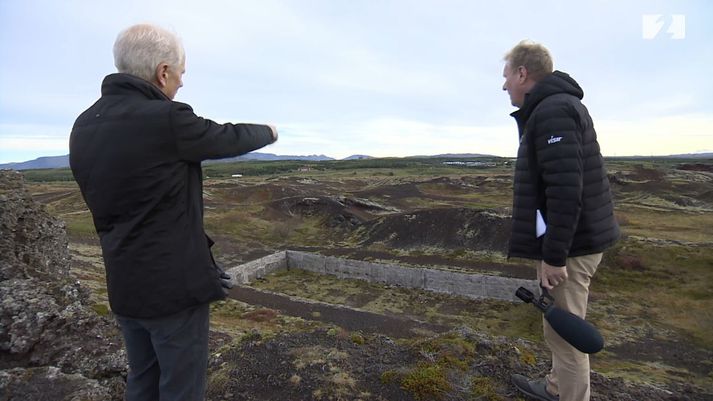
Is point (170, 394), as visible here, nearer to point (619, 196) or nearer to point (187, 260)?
point (187, 260)

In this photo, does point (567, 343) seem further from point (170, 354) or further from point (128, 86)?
point (128, 86)

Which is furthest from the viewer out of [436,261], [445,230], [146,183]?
[445,230]

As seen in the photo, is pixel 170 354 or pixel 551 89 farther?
pixel 551 89

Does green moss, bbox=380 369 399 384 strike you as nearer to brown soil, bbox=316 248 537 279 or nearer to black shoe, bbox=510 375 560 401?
black shoe, bbox=510 375 560 401

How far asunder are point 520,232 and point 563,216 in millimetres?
396

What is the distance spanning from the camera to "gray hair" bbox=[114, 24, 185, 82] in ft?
6.53

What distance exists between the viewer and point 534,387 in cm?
389

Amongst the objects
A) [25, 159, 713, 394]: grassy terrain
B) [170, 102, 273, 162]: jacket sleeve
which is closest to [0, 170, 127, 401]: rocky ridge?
[170, 102, 273, 162]: jacket sleeve

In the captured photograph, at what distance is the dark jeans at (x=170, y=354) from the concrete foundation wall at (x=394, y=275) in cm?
1523

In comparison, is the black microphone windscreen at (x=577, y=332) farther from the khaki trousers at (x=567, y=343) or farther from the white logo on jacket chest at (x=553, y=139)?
the white logo on jacket chest at (x=553, y=139)

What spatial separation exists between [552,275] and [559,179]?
70 cm

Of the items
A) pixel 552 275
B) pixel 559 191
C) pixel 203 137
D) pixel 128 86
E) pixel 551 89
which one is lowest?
pixel 552 275

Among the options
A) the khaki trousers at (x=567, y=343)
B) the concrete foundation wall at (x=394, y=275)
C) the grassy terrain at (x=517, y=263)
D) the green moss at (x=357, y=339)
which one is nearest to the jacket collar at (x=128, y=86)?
the khaki trousers at (x=567, y=343)

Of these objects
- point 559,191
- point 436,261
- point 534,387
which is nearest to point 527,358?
point 534,387
